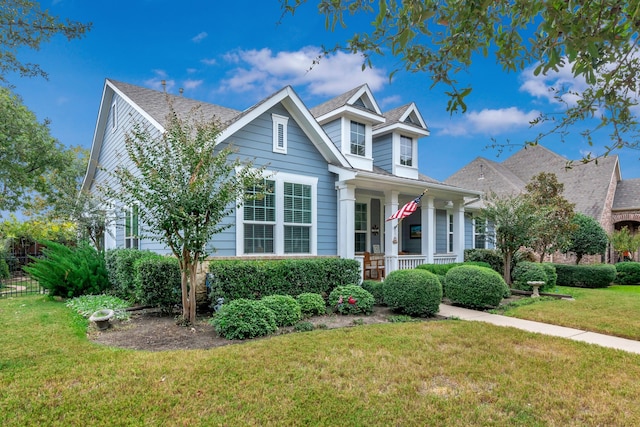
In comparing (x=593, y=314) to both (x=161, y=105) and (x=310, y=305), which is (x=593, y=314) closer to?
(x=310, y=305)

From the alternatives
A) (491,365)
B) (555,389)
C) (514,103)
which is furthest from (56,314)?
(514,103)

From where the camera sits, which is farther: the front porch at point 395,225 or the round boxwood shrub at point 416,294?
the front porch at point 395,225

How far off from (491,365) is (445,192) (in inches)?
358

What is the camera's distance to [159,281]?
24.0ft

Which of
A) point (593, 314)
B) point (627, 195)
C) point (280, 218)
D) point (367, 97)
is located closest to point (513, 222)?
point (593, 314)

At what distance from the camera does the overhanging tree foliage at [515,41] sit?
9.11 feet

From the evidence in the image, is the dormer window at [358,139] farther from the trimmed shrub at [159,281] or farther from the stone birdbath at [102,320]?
the stone birdbath at [102,320]

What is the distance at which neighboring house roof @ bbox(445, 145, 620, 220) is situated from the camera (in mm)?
22609

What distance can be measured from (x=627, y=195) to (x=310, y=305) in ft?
86.1

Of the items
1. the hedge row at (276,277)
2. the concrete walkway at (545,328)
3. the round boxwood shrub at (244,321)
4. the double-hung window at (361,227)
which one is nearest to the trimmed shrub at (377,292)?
the hedge row at (276,277)

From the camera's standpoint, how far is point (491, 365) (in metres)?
4.57

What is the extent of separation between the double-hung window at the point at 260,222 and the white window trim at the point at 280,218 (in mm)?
103

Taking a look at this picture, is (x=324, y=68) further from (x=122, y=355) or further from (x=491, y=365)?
(x=122, y=355)

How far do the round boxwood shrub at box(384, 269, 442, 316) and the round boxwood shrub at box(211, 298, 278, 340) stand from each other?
294cm
